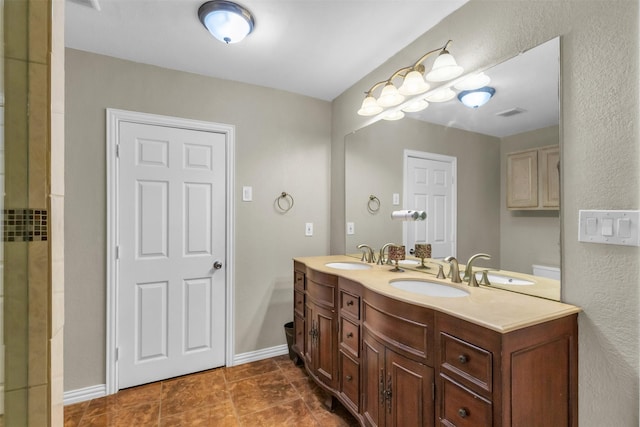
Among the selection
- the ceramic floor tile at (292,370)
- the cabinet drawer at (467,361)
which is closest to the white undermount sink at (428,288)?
the cabinet drawer at (467,361)

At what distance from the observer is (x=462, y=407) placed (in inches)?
40.5

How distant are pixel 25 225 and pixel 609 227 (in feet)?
5.44

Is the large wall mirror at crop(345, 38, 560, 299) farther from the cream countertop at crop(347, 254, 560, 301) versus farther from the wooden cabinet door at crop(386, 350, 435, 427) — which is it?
the wooden cabinet door at crop(386, 350, 435, 427)

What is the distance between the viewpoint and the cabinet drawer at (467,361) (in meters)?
0.96

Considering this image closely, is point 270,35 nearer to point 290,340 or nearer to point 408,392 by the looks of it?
point 408,392

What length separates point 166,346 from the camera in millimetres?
2209

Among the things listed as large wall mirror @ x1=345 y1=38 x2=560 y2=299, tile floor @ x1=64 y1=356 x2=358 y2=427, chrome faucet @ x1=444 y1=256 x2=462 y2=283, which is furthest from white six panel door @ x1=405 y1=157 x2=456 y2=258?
tile floor @ x1=64 y1=356 x2=358 y2=427

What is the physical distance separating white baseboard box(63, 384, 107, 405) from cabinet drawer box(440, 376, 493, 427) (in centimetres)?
219

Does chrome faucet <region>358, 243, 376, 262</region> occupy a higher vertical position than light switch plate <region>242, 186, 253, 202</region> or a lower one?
lower

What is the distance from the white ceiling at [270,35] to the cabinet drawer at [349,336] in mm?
1734

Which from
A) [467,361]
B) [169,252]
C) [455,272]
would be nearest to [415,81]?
[455,272]

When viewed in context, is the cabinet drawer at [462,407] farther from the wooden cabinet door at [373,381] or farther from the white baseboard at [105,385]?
the white baseboard at [105,385]

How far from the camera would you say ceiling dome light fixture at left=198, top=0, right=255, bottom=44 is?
1.55 m

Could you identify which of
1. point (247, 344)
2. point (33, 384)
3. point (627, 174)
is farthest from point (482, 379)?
point (247, 344)
